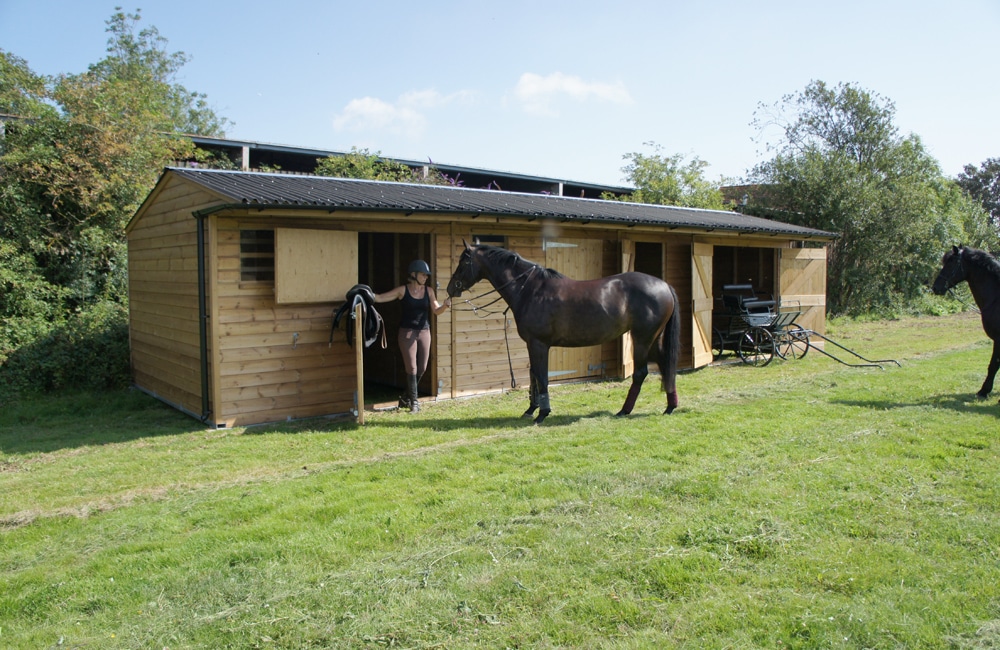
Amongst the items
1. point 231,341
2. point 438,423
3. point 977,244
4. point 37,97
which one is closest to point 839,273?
point 977,244

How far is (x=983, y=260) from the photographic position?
28.9 ft

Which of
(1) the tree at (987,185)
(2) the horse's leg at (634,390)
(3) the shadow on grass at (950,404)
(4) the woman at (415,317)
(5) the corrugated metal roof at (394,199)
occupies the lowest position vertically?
(3) the shadow on grass at (950,404)

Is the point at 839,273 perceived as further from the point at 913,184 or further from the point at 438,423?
the point at 438,423

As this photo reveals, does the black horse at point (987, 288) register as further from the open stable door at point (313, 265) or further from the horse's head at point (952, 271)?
the open stable door at point (313, 265)

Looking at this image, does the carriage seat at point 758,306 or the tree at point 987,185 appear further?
the tree at point 987,185

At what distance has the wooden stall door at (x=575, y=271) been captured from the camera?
10.5 metres

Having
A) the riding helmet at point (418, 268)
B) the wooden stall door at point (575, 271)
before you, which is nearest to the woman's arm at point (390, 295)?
the riding helmet at point (418, 268)

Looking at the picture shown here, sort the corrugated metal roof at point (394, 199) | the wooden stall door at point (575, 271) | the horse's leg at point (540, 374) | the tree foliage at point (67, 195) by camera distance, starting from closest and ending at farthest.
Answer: the corrugated metal roof at point (394, 199) → the horse's leg at point (540, 374) → the wooden stall door at point (575, 271) → the tree foliage at point (67, 195)

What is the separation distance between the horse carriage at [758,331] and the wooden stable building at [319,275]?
92 cm

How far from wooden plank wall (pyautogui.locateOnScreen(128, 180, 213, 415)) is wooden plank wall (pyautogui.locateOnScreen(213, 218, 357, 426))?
725 mm

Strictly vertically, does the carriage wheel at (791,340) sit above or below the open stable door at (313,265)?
below

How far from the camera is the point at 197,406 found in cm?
819

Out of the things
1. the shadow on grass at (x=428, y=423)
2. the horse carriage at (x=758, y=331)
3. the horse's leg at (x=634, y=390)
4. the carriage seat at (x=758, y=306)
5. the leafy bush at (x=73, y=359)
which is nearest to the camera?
the shadow on grass at (x=428, y=423)

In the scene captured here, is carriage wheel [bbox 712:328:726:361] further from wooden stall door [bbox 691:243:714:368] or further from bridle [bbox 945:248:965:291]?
bridle [bbox 945:248:965:291]
